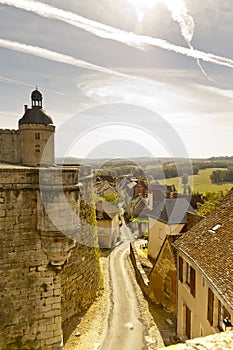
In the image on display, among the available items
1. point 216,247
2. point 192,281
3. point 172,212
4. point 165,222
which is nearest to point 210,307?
point 192,281

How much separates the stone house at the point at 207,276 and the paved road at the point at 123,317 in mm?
2161

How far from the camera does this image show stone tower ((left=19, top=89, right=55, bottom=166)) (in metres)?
37.2

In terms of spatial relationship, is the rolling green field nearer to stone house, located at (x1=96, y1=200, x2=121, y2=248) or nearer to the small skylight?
stone house, located at (x1=96, y1=200, x2=121, y2=248)

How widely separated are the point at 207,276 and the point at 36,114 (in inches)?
1327

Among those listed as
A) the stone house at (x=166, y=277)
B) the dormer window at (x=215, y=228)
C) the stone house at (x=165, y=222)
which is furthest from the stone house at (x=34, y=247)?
the stone house at (x=165, y=222)

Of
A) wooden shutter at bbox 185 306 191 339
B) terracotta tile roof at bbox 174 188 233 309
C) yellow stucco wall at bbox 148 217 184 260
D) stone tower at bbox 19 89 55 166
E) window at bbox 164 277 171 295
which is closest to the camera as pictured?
terracotta tile roof at bbox 174 188 233 309

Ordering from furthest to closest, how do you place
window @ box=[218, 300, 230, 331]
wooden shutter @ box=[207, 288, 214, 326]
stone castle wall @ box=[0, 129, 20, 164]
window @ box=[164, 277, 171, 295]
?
stone castle wall @ box=[0, 129, 20, 164] → window @ box=[164, 277, 171, 295] → wooden shutter @ box=[207, 288, 214, 326] → window @ box=[218, 300, 230, 331]

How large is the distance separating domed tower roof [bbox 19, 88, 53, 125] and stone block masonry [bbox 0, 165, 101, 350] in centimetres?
3012

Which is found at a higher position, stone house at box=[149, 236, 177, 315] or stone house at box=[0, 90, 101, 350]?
stone house at box=[0, 90, 101, 350]

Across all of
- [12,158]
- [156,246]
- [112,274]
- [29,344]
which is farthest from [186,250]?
[12,158]

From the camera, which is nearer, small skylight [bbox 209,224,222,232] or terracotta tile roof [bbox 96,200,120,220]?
small skylight [bbox 209,224,222,232]

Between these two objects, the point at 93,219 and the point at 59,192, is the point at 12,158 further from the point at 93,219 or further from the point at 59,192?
the point at 59,192

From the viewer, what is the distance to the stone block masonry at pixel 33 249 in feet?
28.5

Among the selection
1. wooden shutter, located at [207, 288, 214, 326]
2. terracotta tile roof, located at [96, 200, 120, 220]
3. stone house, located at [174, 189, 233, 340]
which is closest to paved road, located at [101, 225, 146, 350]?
stone house, located at [174, 189, 233, 340]
